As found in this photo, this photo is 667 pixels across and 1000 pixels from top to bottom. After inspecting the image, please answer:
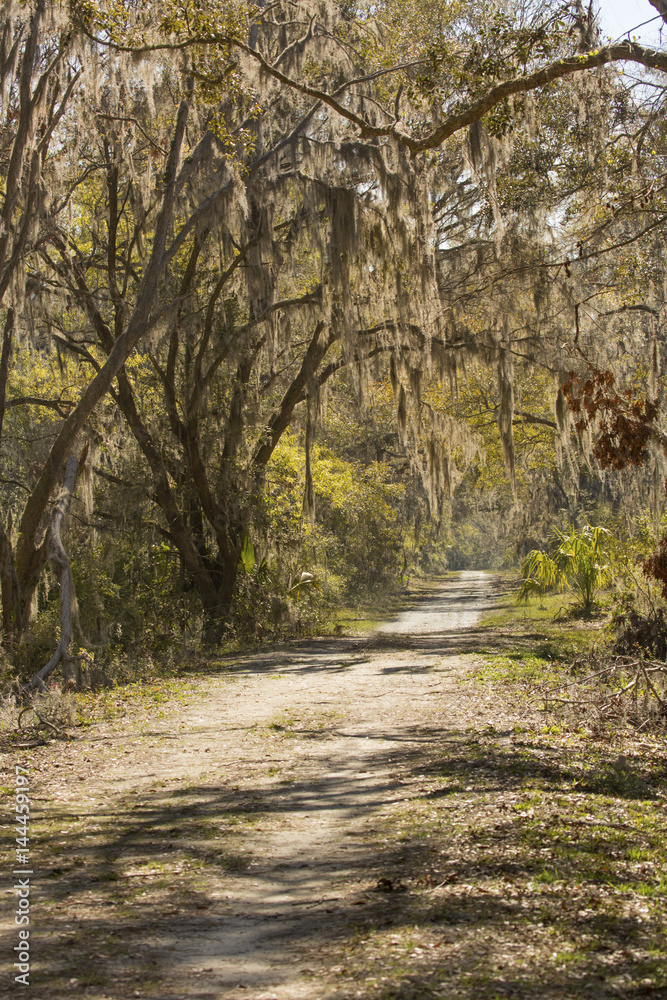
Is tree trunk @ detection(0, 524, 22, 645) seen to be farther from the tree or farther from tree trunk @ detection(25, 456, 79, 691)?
tree trunk @ detection(25, 456, 79, 691)

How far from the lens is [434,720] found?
8.69 m

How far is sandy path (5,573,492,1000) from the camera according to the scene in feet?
11.5

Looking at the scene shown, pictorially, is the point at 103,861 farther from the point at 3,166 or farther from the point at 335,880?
the point at 3,166

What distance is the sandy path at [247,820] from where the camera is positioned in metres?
3.52

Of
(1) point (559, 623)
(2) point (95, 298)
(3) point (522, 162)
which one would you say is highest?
(3) point (522, 162)

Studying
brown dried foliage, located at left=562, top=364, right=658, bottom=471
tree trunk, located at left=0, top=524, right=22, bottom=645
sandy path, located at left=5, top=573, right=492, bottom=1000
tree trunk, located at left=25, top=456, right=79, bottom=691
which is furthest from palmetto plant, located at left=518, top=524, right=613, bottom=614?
tree trunk, located at left=0, top=524, right=22, bottom=645

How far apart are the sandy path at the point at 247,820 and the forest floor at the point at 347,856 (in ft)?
0.06

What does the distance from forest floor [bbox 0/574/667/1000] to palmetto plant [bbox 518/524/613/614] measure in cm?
807

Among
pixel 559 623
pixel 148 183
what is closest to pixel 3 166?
pixel 148 183

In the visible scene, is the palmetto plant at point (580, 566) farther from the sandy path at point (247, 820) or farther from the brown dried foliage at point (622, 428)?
the sandy path at point (247, 820)

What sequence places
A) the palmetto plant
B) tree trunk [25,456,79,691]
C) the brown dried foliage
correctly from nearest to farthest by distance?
1. tree trunk [25,456,79,691]
2. the brown dried foliage
3. the palmetto plant

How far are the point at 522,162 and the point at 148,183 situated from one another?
5.53 m

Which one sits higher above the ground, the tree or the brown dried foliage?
the tree

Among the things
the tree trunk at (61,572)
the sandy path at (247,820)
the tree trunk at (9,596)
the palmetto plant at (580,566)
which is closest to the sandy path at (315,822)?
the sandy path at (247,820)
